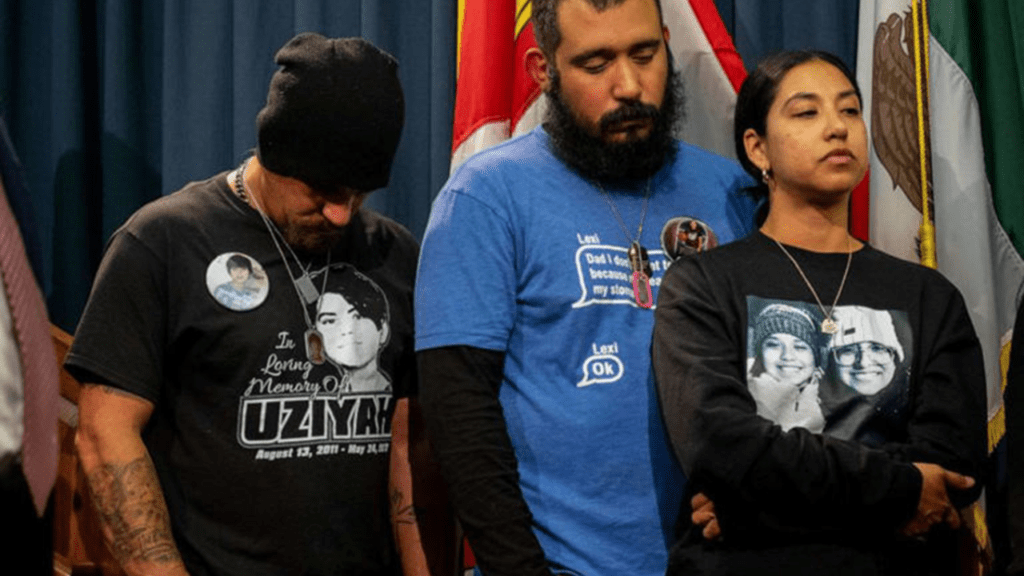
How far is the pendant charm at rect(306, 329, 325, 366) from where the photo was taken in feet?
7.63

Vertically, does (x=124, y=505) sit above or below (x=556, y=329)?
below

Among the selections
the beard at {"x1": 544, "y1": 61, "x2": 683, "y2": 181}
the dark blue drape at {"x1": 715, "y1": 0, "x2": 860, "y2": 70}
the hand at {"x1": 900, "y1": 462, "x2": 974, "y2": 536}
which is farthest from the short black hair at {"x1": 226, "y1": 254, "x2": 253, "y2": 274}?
the dark blue drape at {"x1": 715, "y1": 0, "x2": 860, "y2": 70}

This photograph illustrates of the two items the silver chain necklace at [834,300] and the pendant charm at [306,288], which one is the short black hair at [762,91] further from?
the pendant charm at [306,288]

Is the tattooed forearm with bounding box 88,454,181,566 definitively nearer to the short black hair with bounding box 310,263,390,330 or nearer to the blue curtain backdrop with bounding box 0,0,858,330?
the short black hair with bounding box 310,263,390,330

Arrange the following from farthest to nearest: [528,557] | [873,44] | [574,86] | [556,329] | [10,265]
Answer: [873,44]
[574,86]
[556,329]
[528,557]
[10,265]

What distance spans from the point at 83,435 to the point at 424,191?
131cm

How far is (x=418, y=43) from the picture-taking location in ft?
10.9

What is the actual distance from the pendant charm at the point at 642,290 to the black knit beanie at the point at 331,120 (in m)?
0.51

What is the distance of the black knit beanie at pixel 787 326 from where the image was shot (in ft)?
6.91

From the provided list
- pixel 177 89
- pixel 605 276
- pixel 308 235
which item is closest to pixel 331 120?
pixel 308 235

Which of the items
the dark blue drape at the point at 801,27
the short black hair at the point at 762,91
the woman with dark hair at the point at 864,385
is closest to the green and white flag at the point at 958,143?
the dark blue drape at the point at 801,27

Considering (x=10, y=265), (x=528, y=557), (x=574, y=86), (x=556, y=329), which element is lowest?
(x=528, y=557)

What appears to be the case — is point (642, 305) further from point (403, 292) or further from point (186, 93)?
point (186, 93)

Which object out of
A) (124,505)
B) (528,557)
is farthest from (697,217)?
(124,505)
